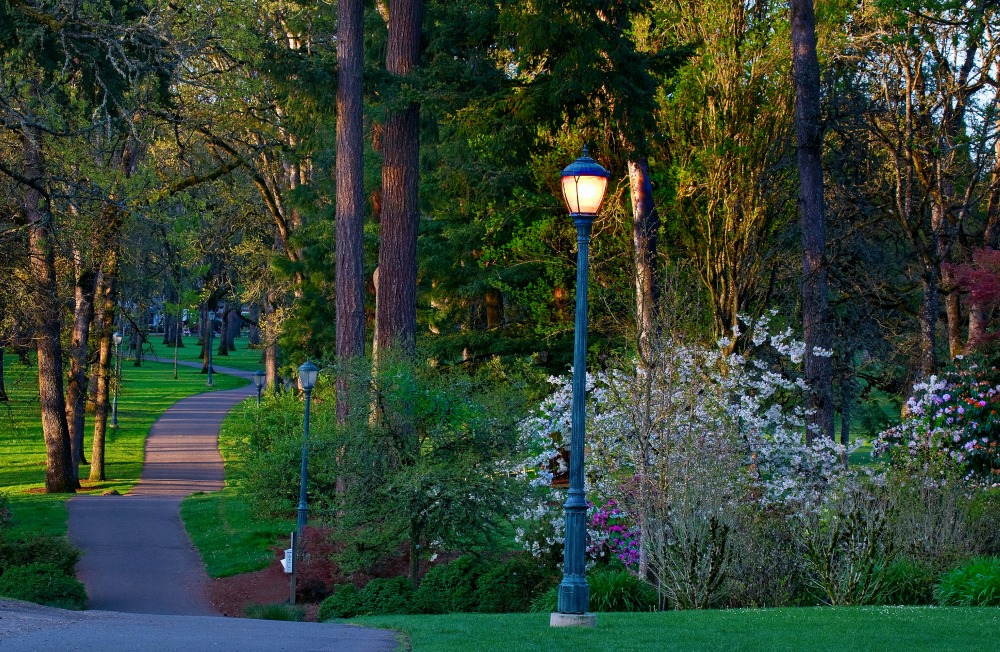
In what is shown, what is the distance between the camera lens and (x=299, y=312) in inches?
1256

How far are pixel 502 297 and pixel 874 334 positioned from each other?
10226 millimetres

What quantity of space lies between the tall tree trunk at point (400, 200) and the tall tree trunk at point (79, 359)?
12.9m

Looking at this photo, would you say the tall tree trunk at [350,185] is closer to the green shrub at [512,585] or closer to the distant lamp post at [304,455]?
the distant lamp post at [304,455]

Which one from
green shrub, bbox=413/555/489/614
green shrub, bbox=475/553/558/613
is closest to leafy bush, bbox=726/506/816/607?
green shrub, bbox=475/553/558/613

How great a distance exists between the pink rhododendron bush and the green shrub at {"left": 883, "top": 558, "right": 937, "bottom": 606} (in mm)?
74

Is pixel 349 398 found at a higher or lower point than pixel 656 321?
lower

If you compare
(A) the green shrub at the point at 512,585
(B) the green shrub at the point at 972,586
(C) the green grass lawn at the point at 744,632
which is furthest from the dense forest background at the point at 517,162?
(C) the green grass lawn at the point at 744,632

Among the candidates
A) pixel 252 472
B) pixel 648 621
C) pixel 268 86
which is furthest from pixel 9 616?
pixel 268 86

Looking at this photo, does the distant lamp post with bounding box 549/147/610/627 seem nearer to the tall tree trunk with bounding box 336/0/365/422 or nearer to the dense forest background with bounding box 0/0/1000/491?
the dense forest background with bounding box 0/0/1000/491

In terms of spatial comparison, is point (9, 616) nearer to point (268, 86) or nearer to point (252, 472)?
point (252, 472)

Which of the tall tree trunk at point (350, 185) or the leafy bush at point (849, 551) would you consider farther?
the tall tree trunk at point (350, 185)

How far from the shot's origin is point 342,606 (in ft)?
51.0

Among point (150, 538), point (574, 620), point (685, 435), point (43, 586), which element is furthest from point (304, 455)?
point (574, 620)

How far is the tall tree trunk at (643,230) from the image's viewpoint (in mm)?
21625
